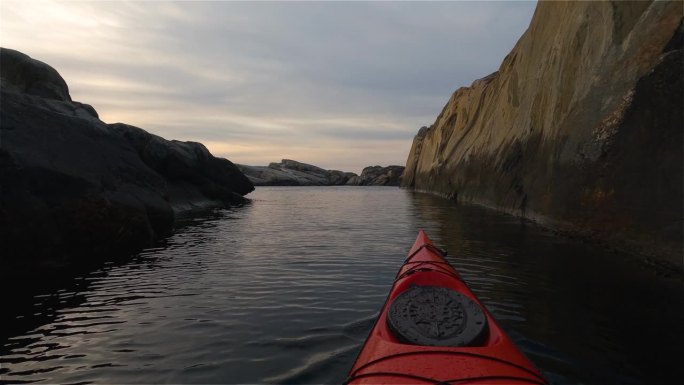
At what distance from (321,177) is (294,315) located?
114281mm

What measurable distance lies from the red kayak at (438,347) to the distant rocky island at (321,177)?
3766 inches

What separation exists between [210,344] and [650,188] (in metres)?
10.3

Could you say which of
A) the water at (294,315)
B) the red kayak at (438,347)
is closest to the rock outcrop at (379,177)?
the water at (294,315)

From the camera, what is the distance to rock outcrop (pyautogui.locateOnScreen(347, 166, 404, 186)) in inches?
3943

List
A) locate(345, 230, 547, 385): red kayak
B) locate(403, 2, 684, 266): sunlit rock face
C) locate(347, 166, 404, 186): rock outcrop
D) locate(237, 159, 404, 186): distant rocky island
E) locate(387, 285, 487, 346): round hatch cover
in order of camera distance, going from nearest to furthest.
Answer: locate(345, 230, 547, 385): red kayak, locate(387, 285, 487, 346): round hatch cover, locate(403, 2, 684, 266): sunlit rock face, locate(347, 166, 404, 186): rock outcrop, locate(237, 159, 404, 186): distant rocky island

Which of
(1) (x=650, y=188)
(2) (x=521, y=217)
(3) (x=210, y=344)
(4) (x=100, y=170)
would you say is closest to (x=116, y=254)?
(4) (x=100, y=170)

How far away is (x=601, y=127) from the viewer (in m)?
12.5

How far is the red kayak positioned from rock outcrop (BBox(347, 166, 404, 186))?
95.5m

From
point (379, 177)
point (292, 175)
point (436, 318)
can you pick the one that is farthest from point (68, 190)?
point (292, 175)

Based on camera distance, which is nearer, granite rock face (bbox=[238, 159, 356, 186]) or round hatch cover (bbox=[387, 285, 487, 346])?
round hatch cover (bbox=[387, 285, 487, 346])

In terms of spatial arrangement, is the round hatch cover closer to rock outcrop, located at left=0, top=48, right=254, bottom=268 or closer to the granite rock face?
rock outcrop, located at left=0, top=48, right=254, bottom=268

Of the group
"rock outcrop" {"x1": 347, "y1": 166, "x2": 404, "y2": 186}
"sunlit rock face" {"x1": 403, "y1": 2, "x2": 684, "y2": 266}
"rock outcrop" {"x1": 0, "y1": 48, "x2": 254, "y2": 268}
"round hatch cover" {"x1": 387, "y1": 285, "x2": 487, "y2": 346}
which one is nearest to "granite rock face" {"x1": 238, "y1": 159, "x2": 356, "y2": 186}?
"rock outcrop" {"x1": 347, "y1": 166, "x2": 404, "y2": 186}

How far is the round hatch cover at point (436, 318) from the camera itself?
414 centimetres

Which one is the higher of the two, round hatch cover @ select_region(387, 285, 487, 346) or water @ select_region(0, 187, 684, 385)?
round hatch cover @ select_region(387, 285, 487, 346)
